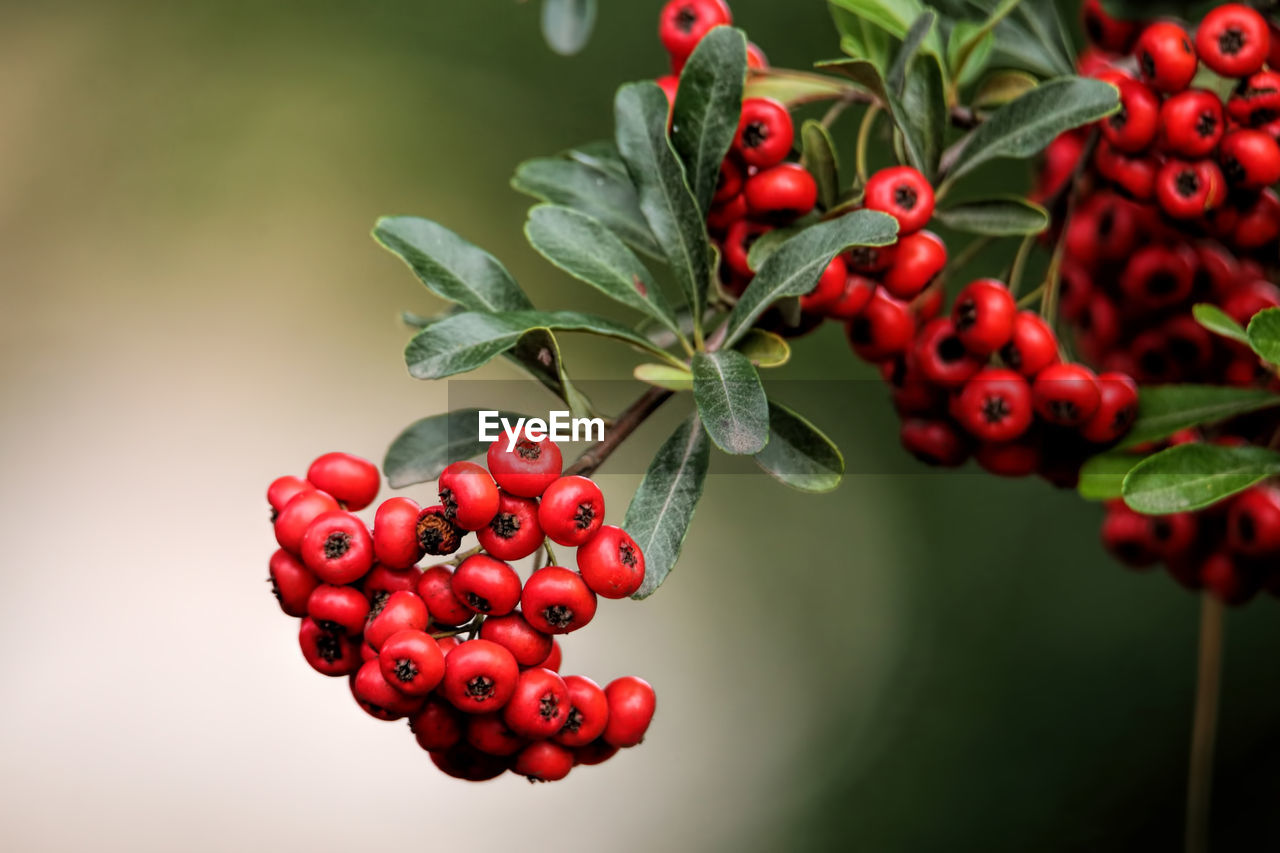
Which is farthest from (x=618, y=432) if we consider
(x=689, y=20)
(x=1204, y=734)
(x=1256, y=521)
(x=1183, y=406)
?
(x=1204, y=734)

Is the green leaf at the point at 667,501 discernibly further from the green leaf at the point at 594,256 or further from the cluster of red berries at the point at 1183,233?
the cluster of red berries at the point at 1183,233

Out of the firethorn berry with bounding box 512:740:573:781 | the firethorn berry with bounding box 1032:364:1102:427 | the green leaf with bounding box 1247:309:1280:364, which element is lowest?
the green leaf with bounding box 1247:309:1280:364

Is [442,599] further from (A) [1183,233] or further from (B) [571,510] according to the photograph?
(A) [1183,233]

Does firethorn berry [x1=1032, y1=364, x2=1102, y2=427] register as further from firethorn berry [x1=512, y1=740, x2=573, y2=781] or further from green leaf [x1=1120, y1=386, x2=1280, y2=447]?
firethorn berry [x1=512, y1=740, x2=573, y2=781]

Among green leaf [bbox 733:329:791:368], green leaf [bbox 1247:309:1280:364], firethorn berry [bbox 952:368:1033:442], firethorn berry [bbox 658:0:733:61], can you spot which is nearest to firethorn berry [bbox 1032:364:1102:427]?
firethorn berry [bbox 952:368:1033:442]

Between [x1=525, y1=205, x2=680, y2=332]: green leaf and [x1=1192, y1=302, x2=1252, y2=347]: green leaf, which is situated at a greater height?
[x1=525, y1=205, x2=680, y2=332]: green leaf

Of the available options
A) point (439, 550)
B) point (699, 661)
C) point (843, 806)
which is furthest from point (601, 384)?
point (439, 550)
